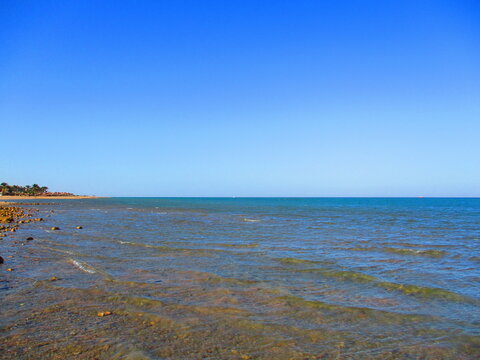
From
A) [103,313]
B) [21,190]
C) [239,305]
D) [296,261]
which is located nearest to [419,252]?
[296,261]

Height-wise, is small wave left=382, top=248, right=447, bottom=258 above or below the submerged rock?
below

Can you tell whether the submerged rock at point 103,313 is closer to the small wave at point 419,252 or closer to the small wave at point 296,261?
the small wave at point 296,261

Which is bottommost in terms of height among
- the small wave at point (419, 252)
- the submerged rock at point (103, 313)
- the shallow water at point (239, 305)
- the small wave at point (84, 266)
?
the small wave at point (419, 252)

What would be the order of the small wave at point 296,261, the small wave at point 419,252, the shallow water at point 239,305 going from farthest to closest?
the small wave at point 419,252, the small wave at point 296,261, the shallow water at point 239,305

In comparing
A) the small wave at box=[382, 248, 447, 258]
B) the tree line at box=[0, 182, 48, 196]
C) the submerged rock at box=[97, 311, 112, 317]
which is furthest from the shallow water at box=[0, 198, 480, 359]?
the tree line at box=[0, 182, 48, 196]

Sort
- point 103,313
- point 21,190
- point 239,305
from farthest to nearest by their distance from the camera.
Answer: point 21,190, point 239,305, point 103,313

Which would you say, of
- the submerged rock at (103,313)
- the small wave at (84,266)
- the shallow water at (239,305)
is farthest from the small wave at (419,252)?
the submerged rock at (103,313)

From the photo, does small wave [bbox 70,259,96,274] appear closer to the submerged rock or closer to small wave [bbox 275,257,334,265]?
the submerged rock

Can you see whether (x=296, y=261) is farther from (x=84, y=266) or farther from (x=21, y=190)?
(x=21, y=190)

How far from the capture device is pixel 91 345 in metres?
5.74

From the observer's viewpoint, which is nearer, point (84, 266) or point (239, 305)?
point (239, 305)

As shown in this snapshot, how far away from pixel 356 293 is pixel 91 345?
6.83 metres

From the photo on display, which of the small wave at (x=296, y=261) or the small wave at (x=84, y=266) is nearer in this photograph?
the small wave at (x=84, y=266)

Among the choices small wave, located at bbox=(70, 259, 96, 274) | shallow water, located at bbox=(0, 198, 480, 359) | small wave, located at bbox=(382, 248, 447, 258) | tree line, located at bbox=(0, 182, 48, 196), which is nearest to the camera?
shallow water, located at bbox=(0, 198, 480, 359)
